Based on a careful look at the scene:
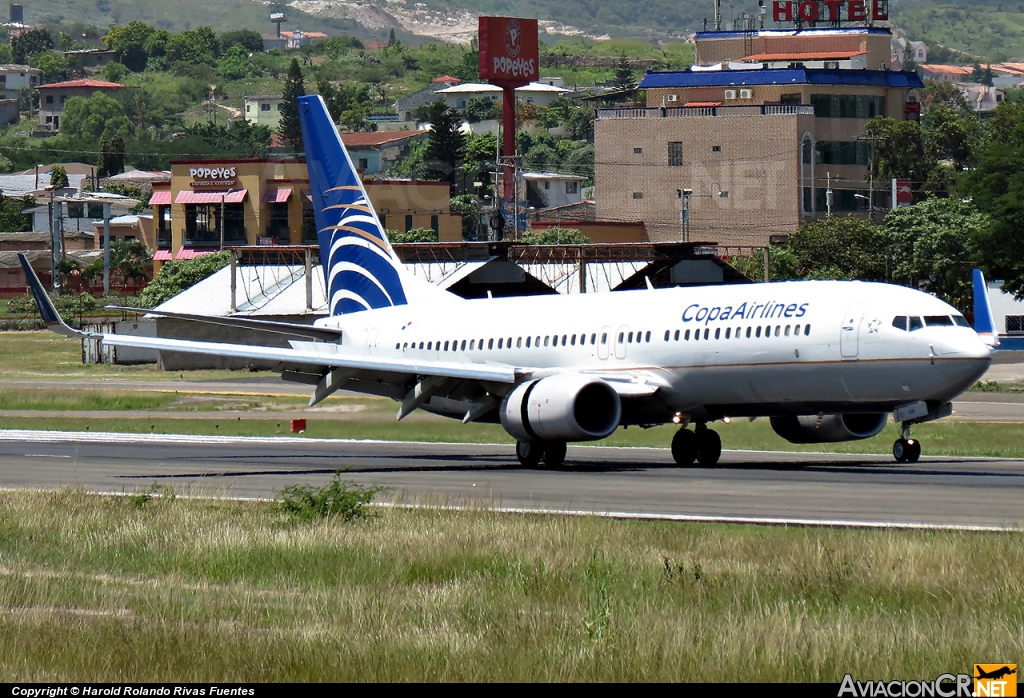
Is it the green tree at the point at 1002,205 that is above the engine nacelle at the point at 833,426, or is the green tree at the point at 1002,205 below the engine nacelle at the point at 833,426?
above

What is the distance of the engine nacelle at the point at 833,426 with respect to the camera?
37594mm

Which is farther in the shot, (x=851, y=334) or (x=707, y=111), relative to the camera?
(x=707, y=111)

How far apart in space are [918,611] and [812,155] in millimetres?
142024

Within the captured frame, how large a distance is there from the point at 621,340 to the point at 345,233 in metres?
10.5

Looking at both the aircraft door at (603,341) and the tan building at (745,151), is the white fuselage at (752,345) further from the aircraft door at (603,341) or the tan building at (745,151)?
the tan building at (745,151)

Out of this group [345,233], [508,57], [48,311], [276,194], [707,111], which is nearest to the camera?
[48,311]

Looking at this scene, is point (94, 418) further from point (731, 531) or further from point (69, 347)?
point (69, 347)

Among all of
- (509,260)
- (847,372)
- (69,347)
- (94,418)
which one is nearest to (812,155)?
(509,260)

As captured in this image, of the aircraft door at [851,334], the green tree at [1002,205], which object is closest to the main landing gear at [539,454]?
the aircraft door at [851,334]

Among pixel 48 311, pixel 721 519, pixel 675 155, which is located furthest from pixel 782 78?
pixel 721 519

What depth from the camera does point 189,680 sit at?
13.9 meters

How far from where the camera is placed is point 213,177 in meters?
154

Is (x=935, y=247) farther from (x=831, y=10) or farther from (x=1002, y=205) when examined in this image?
(x=831, y=10)

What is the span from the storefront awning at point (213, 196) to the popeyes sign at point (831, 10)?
A: 6604cm
